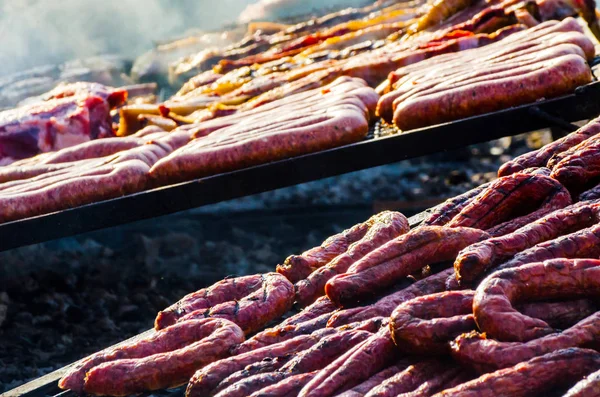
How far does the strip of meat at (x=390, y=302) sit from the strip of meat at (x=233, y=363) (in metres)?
0.14

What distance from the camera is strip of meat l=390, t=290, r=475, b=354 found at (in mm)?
2338

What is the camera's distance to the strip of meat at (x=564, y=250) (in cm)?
257

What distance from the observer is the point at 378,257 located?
9.67 feet

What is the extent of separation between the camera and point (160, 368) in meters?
2.80

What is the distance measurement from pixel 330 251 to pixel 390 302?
692 mm

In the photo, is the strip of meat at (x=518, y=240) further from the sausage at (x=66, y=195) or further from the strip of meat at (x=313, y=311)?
the sausage at (x=66, y=195)

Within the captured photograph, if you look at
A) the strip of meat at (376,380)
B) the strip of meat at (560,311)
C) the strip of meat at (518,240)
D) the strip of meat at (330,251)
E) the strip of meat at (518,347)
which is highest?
the strip of meat at (518,240)

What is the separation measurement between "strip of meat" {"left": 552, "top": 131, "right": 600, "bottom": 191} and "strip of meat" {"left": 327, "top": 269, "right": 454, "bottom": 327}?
0.74 metres

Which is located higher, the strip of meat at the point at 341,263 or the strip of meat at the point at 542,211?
the strip of meat at the point at 542,211

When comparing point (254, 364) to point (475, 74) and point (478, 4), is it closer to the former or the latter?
point (475, 74)

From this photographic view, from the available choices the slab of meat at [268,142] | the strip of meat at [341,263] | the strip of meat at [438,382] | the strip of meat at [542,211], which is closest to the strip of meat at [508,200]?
the strip of meat at [542,211]

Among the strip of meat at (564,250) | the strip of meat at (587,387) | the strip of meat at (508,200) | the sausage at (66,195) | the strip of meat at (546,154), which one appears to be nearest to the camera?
the strip of meat at (587,387)

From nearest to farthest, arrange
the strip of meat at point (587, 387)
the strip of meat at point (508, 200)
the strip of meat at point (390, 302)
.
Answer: the strip of meat at point (587, 387)
the strip of meat at point (390, 302)
the strip of meat at point (508, 200)

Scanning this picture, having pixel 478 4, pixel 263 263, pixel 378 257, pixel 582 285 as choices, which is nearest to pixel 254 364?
pixel 378 257
